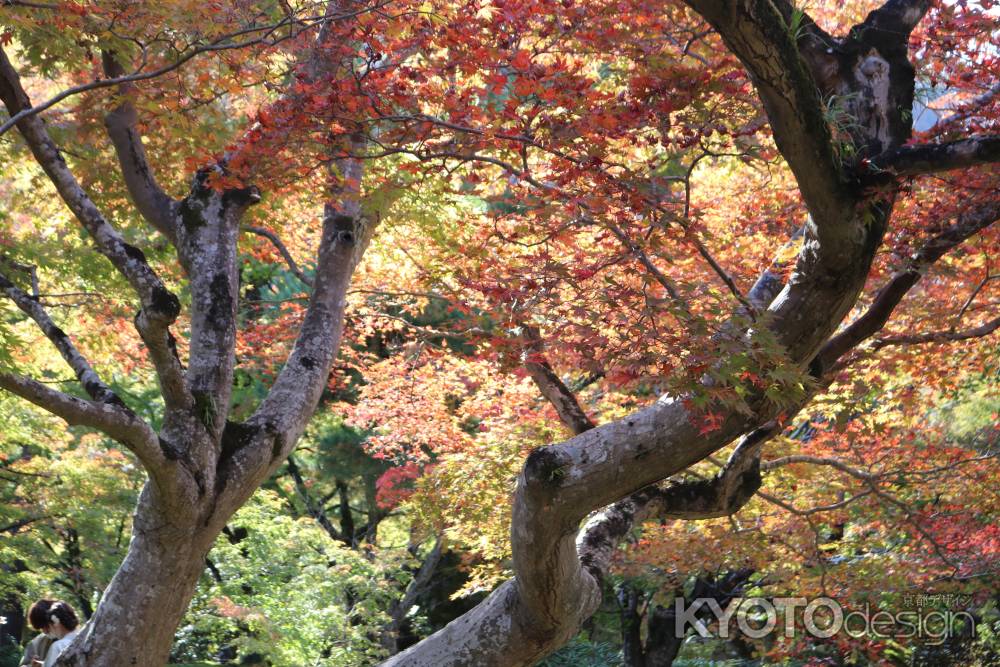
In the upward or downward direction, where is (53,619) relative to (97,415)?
downward

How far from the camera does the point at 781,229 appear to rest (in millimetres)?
6508

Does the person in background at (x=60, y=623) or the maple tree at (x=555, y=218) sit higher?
the maple tree at (x=555, y=218)

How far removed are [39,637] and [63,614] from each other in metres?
0.49

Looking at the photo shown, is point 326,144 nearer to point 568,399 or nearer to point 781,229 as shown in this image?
point 568,399

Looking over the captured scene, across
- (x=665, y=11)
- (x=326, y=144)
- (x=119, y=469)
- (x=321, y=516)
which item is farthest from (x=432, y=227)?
(x=321, y=516)

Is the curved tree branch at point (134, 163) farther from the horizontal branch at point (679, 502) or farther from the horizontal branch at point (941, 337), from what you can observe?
the horizontal branch at point (941, 337)

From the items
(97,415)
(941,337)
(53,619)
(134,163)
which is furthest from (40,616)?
(941,337)

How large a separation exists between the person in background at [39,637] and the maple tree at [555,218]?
0.73 meters

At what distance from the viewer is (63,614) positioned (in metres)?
5.08

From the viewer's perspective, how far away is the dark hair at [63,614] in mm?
5055

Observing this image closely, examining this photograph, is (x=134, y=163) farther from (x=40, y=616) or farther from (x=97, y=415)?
(x=40, y=616)

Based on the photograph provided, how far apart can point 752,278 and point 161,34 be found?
13.4ft

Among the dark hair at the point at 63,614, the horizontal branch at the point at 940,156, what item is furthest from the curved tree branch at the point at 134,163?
the horizontal branch at the point at 940,156

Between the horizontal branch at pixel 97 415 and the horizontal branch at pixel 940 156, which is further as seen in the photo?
the horizontal branch at pixel 97 415
